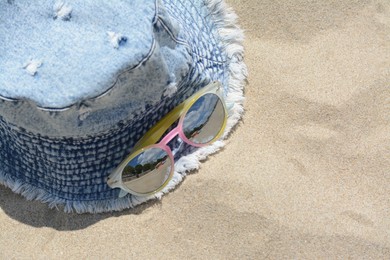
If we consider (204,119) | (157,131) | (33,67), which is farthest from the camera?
(204,119)

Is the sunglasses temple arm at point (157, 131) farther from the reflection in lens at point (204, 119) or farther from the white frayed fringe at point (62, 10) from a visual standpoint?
the white frayed fringe at point (62, 10)

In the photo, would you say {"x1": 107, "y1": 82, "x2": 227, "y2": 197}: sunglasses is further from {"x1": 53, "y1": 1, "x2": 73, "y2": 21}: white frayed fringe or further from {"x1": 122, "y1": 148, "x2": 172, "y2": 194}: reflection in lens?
{"x1": 53, "y1": 1, "x2": 73, "y2": 21}: white frayed fringe

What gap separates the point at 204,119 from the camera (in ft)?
4.77

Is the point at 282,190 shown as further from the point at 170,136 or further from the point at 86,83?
the point at 86,83

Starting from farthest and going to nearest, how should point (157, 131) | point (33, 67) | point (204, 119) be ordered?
point (204, 119)
point (157, 131)
point (33, 67)

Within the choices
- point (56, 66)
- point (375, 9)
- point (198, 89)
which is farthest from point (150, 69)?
point (375, 9)

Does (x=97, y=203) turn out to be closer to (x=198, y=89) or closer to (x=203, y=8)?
(x=198, y=89)

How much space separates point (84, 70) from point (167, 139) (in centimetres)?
35

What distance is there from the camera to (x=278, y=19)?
170 centimetres

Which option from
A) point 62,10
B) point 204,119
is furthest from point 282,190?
point 62,10

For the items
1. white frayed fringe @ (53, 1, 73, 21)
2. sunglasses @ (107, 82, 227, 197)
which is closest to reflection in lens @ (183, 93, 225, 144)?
sunglasses @ (107, 82, 227, 197)

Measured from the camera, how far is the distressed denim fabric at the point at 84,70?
3.58 feet

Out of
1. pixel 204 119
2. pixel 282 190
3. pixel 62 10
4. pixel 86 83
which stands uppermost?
pixel 62 10

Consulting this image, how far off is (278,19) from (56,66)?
0.84 meters
